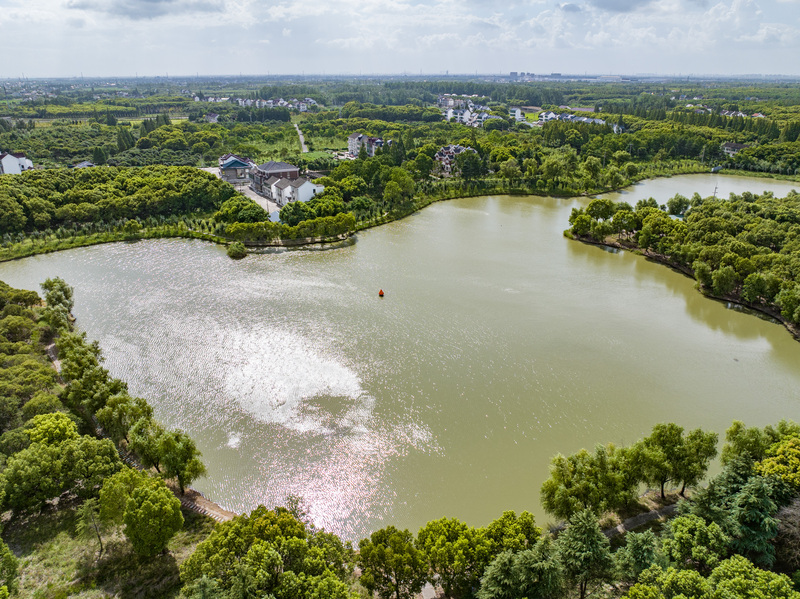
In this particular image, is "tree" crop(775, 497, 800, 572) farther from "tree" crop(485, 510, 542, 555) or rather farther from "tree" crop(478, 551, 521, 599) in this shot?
"tree" crop(478, 551, 521, 599)

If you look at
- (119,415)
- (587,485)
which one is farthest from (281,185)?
(587,485)

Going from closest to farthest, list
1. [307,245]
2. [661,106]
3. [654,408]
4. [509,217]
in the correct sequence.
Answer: [654,408] < [307,245] < [509,217] < [661,106]

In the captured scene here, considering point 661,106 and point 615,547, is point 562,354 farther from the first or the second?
point 661,106

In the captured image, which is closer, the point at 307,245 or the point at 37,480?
the point at 37,480

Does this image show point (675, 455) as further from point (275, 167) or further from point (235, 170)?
point (235, 170)

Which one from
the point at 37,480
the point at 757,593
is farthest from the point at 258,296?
the point at 757,593

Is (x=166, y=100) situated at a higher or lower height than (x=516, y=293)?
higher

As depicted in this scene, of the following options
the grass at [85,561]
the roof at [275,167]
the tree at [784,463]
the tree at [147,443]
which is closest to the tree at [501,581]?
the grass at [85,561]
